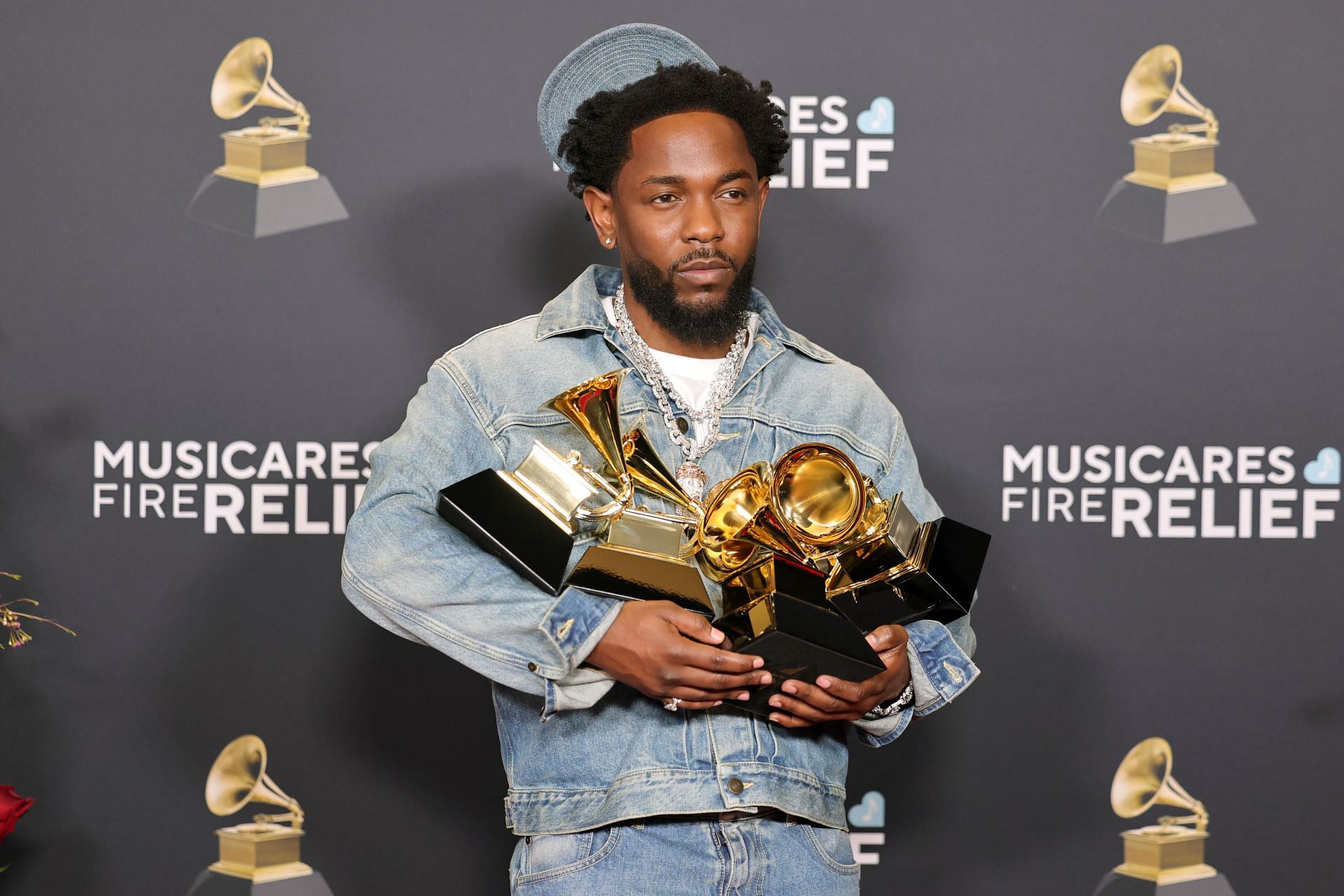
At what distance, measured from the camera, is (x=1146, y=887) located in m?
2.36

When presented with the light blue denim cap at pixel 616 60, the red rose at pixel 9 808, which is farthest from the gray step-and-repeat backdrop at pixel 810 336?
the light blue denim cap at pixel 616 60

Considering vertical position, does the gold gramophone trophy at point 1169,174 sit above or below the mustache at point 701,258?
above

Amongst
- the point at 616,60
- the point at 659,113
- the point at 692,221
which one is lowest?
the point at 692,221

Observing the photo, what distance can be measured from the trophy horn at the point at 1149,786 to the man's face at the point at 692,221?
1.21 m

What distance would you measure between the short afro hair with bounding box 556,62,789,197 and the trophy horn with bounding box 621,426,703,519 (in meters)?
0.43

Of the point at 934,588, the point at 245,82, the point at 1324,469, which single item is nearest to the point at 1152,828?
the point at 1324,469

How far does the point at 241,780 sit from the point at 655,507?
3.68ft

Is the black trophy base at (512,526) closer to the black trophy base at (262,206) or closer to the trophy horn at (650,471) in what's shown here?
the trophy horn at (650,471)

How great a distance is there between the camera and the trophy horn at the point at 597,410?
4.73ft

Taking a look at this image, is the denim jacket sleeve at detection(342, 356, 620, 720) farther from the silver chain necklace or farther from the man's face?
the man's face

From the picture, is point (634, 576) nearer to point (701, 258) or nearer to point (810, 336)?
point (701, 258)

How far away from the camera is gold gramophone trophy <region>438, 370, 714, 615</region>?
4.58 feet

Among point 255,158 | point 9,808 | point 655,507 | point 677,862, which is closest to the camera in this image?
point 677,862

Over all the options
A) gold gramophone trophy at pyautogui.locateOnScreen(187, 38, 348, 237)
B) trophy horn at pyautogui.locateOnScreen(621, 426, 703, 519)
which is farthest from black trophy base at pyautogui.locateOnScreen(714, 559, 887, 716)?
gold gramophone trophy at pyautogui.locateOnScreen(187, 38, 348, 237)
